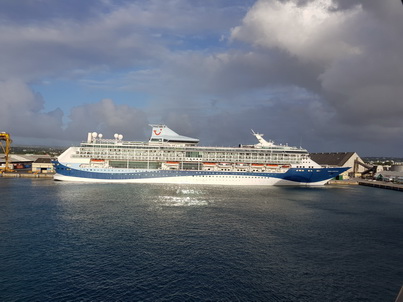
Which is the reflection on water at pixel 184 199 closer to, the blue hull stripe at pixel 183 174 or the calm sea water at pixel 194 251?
the calm sea water at pixel 194 251

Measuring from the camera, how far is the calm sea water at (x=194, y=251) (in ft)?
56.5

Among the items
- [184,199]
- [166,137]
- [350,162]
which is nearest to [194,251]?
[184,199]

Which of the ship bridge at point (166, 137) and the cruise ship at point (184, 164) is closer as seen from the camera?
the cruise ship at point (184, 164)

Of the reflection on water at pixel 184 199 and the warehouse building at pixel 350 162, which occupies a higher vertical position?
the warehouse building at pixel 350 162

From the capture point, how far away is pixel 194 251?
22984mm

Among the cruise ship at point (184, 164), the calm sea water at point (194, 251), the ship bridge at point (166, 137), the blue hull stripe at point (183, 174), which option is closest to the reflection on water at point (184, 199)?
the calm sea water at point (194, 251)

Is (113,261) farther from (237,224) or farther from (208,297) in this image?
(237,224)

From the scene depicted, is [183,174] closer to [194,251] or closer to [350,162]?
[194,251]

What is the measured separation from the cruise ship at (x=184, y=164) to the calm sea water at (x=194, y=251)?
19908mm

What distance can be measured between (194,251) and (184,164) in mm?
42532

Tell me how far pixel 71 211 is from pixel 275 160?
4513 centimetres

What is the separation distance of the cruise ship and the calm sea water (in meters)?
19.9

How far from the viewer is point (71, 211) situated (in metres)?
34.5

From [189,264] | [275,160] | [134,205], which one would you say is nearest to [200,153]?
[275,160]
